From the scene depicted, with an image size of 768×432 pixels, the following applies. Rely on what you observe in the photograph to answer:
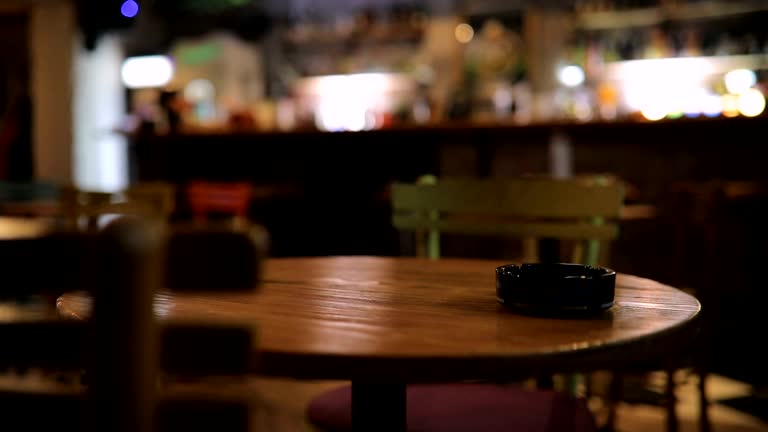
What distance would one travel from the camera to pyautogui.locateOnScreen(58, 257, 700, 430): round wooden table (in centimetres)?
78

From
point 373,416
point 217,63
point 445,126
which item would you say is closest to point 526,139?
point 445,126

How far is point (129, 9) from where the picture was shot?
7.99 metres

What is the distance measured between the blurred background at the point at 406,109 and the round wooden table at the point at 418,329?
159 centimetres

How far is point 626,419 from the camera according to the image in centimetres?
289

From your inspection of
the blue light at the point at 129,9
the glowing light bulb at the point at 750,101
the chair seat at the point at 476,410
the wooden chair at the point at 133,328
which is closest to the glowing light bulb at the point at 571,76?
the glowing light bulb at the point at 750,101

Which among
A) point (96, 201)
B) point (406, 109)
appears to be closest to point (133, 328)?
point (96, 201)

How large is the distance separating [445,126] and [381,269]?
3049 millimetres

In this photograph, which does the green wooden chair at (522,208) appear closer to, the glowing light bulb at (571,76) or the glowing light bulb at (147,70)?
the glowing light bulb at (571,76)

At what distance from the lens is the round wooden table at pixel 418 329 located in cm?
78

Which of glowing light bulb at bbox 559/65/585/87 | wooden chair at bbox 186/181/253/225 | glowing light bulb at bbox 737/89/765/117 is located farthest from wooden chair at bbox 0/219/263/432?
glowing light bulb at bbox 559/65/585/87

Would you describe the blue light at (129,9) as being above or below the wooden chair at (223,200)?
above

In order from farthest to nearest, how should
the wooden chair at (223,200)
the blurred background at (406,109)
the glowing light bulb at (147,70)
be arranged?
the glowing light bulb at (147,70) → the blurred background at (406,109) → the wooden chair at (223,200)

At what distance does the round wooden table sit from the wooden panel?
0.39m

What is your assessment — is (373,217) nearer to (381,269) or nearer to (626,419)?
(626,419)
